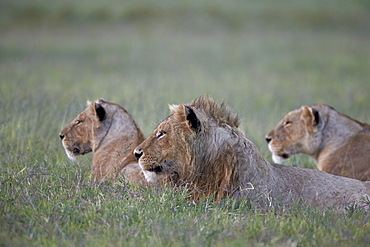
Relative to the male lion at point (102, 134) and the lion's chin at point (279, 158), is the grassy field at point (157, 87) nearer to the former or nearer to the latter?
the male lion at point (102, 134)

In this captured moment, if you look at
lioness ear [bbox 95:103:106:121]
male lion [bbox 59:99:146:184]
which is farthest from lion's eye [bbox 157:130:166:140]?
lioness ear [bbox 95:103:106:121]

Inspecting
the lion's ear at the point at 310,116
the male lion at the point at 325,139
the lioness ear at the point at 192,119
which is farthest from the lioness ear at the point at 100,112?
the lion's ear at the point at 310,116

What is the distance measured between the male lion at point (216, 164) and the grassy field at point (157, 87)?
21 cm

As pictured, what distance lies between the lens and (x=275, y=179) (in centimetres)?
510

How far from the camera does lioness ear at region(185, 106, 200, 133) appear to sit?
15.8 ft

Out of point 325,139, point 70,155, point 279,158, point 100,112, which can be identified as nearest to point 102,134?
point 100,112

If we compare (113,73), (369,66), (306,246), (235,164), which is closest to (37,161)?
(235,164)

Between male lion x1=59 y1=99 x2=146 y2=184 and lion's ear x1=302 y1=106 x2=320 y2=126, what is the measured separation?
2332mm

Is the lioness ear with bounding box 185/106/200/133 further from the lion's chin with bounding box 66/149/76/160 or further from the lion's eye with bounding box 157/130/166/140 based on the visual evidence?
the lion's chin with bounding box 66/149/76/160

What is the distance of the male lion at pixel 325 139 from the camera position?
6.74 metres

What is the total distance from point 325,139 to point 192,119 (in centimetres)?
291

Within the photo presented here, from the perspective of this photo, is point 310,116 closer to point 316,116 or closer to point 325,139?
point 316,116

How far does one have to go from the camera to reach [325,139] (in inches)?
280

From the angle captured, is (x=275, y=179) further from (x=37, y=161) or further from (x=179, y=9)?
(x=179, y=9)
